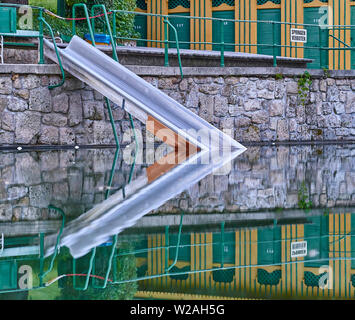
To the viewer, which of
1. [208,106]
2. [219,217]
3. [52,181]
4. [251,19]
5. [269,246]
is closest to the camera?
[269,246]

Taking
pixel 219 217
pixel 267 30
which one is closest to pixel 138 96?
pixel 219 217

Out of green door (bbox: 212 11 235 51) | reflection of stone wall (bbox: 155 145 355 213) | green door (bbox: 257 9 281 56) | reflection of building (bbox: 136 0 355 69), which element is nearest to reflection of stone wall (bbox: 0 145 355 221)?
reflection of stone wall (bbox: 155 145 355 213)

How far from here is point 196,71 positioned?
15.1 metres

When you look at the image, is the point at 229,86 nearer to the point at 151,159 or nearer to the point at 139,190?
the point at 151,159

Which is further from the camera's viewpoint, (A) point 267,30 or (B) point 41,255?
(A) point 267,30

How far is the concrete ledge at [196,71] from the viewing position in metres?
13.2

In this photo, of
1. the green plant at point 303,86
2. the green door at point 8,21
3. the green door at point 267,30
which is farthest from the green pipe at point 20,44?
the green door at point 267,30

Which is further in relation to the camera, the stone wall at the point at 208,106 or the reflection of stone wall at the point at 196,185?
the stone wall at the point at 208,106

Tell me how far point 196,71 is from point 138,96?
3318 mm

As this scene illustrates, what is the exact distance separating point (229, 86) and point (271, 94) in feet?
3.25

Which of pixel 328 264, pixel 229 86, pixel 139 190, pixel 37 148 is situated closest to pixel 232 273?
pixel 328 264

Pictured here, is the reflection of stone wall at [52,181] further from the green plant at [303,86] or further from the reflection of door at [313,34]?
the reflection of door at [313,34]

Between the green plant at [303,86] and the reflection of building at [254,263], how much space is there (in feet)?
38.8

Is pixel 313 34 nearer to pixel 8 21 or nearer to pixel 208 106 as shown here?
pixel 208 106
